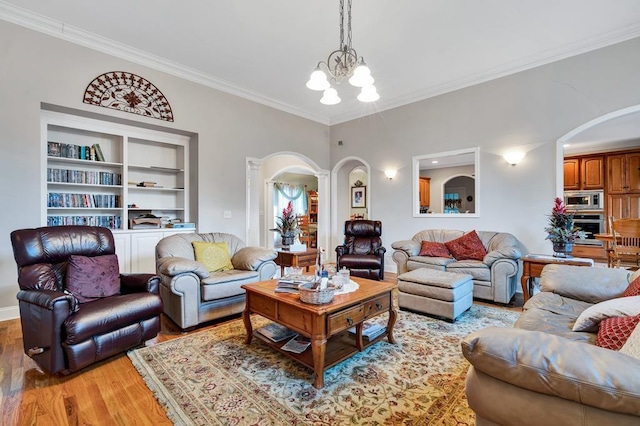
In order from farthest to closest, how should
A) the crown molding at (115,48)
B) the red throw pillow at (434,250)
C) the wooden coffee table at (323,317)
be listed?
the red throw pillow at (434,250), the crown molding at (115,48), the wooden coffee table at (323,317)

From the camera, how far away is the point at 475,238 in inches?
173

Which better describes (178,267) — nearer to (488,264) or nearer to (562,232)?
(488,264)

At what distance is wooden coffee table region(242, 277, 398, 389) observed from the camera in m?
1.99

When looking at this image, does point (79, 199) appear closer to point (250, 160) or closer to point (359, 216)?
point (250, 160)

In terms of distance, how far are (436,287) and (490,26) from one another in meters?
2.95

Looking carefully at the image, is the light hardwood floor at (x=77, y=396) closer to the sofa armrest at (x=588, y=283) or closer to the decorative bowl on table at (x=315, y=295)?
the decorative bowl on table at (x=315, y=295)

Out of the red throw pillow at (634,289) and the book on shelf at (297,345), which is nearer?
the red throw pillow at (634,289)

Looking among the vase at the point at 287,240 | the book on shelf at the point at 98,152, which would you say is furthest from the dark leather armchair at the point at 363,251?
the book on shelf at the point at 98,152

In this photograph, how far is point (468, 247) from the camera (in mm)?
4352

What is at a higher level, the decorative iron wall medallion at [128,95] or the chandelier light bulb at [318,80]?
the decorative iron wall medallion at [128,95]

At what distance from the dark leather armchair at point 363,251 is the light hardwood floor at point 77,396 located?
314 centimetres

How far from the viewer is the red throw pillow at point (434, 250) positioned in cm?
449

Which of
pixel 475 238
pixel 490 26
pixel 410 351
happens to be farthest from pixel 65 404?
A: pixel 490 26

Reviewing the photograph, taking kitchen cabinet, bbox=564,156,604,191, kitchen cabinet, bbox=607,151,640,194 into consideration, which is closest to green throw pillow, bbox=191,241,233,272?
kitchen cabinet, bbox=564,156,604,191
